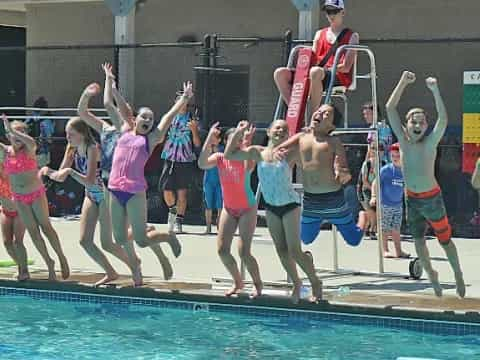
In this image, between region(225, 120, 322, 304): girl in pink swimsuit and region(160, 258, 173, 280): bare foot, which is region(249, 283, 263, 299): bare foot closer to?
region(225, 120, 322, 304): girl in pink swimsuit

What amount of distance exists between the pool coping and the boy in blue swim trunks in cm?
80

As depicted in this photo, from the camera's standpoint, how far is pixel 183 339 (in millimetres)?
8102

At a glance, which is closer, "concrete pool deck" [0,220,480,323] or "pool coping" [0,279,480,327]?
"pool coping" [0,279,480,327]

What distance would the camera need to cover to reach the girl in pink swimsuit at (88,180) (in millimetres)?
9203

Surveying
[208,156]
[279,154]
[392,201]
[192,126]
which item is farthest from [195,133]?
[279,154]

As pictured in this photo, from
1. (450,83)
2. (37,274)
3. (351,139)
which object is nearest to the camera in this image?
(37,274)

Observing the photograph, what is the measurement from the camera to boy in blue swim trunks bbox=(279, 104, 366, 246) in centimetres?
880

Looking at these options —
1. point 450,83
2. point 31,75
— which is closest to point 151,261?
point 450,83

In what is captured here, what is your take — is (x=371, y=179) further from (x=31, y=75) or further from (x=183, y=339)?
(x=31, y=75)

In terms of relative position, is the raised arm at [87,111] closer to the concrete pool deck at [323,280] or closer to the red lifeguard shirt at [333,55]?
the concrete pool deck at [323,280]

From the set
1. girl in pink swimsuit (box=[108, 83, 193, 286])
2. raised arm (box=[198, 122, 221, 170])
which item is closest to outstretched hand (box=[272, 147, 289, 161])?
raised arm (box=[198, 122, 221, 170])

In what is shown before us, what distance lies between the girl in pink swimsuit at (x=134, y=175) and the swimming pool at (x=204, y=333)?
0.72 m

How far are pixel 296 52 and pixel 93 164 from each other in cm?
245

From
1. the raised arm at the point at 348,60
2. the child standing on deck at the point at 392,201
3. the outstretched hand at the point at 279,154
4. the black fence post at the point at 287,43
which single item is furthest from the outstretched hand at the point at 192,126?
the outstretched hand at the point at 279,154
